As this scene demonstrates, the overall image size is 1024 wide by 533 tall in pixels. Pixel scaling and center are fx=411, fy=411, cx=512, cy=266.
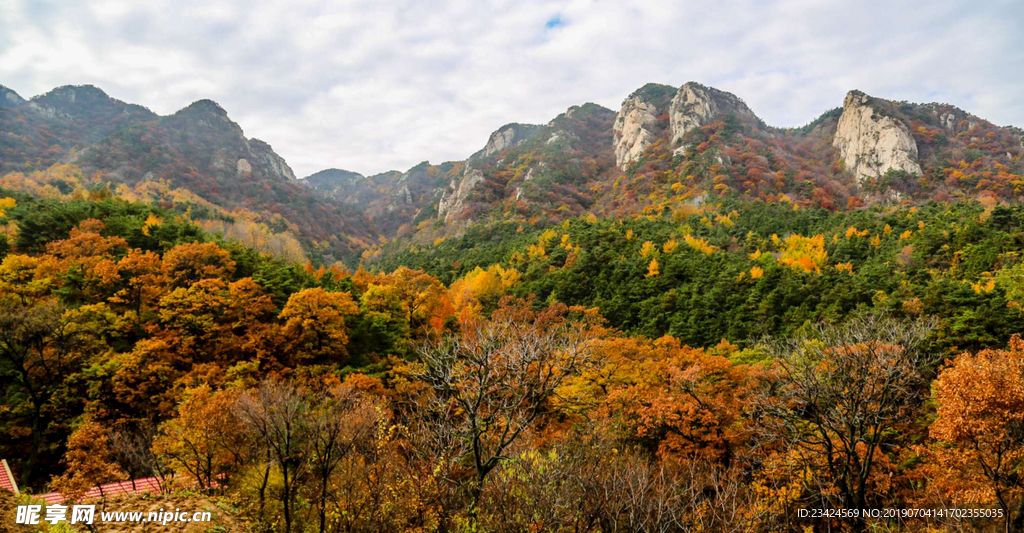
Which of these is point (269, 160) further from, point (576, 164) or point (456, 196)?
point (576, 164)

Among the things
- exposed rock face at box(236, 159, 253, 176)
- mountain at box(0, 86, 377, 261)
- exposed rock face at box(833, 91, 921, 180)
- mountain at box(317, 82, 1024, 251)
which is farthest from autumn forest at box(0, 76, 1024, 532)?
exposed rock face at box(236, 159, 253, 176)

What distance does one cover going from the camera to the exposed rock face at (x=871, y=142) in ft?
257

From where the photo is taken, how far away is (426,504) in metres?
12.7

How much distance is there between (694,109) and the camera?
112 metres

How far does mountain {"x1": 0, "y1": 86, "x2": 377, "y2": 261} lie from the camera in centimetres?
9800

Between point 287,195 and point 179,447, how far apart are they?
13235 cm

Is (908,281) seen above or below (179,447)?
above

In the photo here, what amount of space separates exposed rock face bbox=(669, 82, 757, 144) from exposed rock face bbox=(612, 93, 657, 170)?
639 centimetres

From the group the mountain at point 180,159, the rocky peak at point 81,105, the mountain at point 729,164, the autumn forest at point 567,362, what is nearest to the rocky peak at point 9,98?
the mountain at point 180,159

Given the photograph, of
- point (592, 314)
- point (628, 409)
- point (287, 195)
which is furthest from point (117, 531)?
point (287, 195)

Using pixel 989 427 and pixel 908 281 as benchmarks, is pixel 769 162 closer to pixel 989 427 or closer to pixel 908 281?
pixel 908 281

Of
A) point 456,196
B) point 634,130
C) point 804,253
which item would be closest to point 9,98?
point 456,196

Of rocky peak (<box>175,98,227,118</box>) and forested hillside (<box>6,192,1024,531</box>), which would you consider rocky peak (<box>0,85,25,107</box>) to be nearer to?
rocky peak (<box>175,98,227,118</box>)

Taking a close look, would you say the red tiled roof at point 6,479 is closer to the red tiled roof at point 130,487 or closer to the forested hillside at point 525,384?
the red tiled roof at point 130,487
